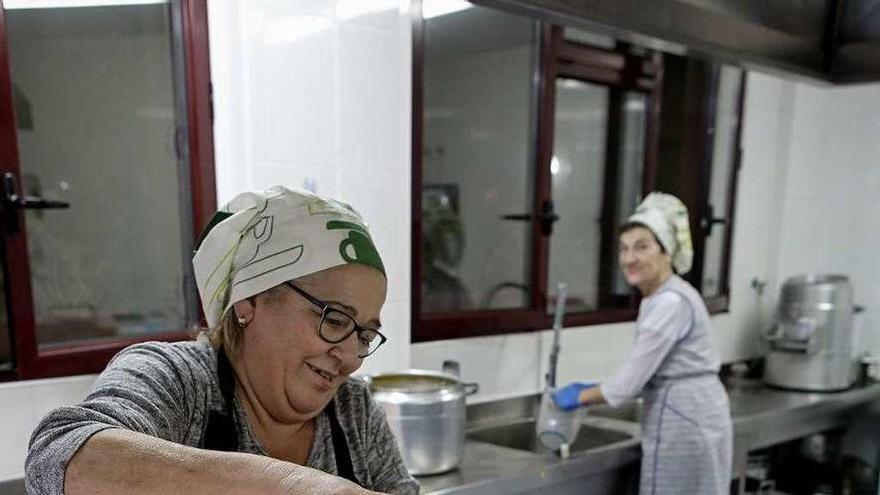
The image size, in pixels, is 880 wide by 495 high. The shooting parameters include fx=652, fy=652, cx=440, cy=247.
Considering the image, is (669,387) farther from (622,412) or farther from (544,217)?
(544,217)

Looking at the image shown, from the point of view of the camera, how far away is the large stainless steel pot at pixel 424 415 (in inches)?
62.3

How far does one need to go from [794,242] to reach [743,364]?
675mm

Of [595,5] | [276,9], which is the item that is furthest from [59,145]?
[595,5]

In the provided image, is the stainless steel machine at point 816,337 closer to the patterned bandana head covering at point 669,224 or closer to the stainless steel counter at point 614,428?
the stainless steel counter at point 614,428

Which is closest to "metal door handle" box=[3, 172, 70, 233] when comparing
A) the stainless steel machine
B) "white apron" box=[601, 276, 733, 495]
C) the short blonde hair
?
the short blonde hair

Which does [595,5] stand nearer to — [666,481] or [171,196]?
[171,196]

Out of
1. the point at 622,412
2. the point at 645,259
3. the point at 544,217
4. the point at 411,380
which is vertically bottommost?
the point at 622,412

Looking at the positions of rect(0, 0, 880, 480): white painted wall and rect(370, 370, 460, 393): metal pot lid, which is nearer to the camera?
rect(0, 0, 880, 480): white painted wall

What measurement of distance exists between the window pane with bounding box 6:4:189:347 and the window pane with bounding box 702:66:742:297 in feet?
7.56

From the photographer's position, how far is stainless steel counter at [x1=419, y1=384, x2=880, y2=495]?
5.59 ft

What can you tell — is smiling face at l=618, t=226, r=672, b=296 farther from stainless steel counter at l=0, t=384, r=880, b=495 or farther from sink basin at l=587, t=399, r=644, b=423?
sink basin at l=587, t=399, r=644, b=423

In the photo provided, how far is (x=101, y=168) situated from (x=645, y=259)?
6.03 ft

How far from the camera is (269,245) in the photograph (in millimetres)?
818

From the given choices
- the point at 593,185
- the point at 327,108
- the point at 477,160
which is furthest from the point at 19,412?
the point at 593,185
